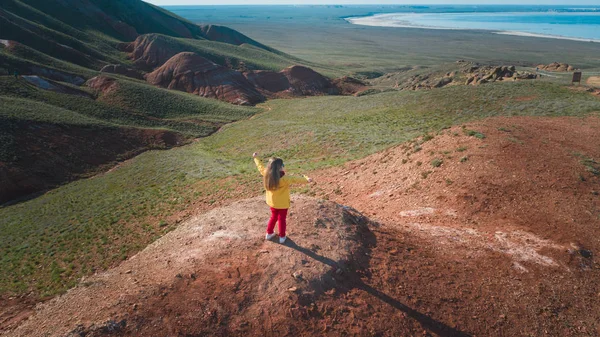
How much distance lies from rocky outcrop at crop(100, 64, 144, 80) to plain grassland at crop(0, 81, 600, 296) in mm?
31736

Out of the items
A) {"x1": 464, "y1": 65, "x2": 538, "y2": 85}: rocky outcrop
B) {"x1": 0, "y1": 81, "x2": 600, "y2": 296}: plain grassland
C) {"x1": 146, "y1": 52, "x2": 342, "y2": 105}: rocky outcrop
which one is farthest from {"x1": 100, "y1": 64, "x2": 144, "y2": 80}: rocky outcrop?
{"x1": 464, "y1": 65, "x2": 538, "y2": 85}: rocky outcrop

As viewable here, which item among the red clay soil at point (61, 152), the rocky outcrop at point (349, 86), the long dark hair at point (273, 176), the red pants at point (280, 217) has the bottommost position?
the red clay soil at point (61, 152)

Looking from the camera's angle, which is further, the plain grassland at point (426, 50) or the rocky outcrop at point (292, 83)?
the plain grassland at point (426, 50)

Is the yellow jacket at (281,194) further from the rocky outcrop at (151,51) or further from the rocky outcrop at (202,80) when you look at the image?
the rocky outcrop at (151,51)

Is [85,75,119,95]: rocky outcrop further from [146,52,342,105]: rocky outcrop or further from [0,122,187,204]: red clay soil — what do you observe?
[0,122,187,204]: red clay soil

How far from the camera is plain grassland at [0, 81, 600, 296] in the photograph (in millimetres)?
16453

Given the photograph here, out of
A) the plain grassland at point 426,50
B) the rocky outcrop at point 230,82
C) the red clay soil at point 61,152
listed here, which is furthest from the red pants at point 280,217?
the plain grassland at point 426,50

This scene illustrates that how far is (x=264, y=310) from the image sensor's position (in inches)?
295

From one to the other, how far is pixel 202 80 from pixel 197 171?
43558 mm

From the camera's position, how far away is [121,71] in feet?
213

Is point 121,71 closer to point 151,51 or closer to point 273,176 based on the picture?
point 151,51

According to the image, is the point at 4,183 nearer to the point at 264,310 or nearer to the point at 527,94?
the point at 264,310

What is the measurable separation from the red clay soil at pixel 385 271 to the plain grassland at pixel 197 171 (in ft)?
25.1

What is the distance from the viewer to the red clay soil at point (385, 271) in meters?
7.43
